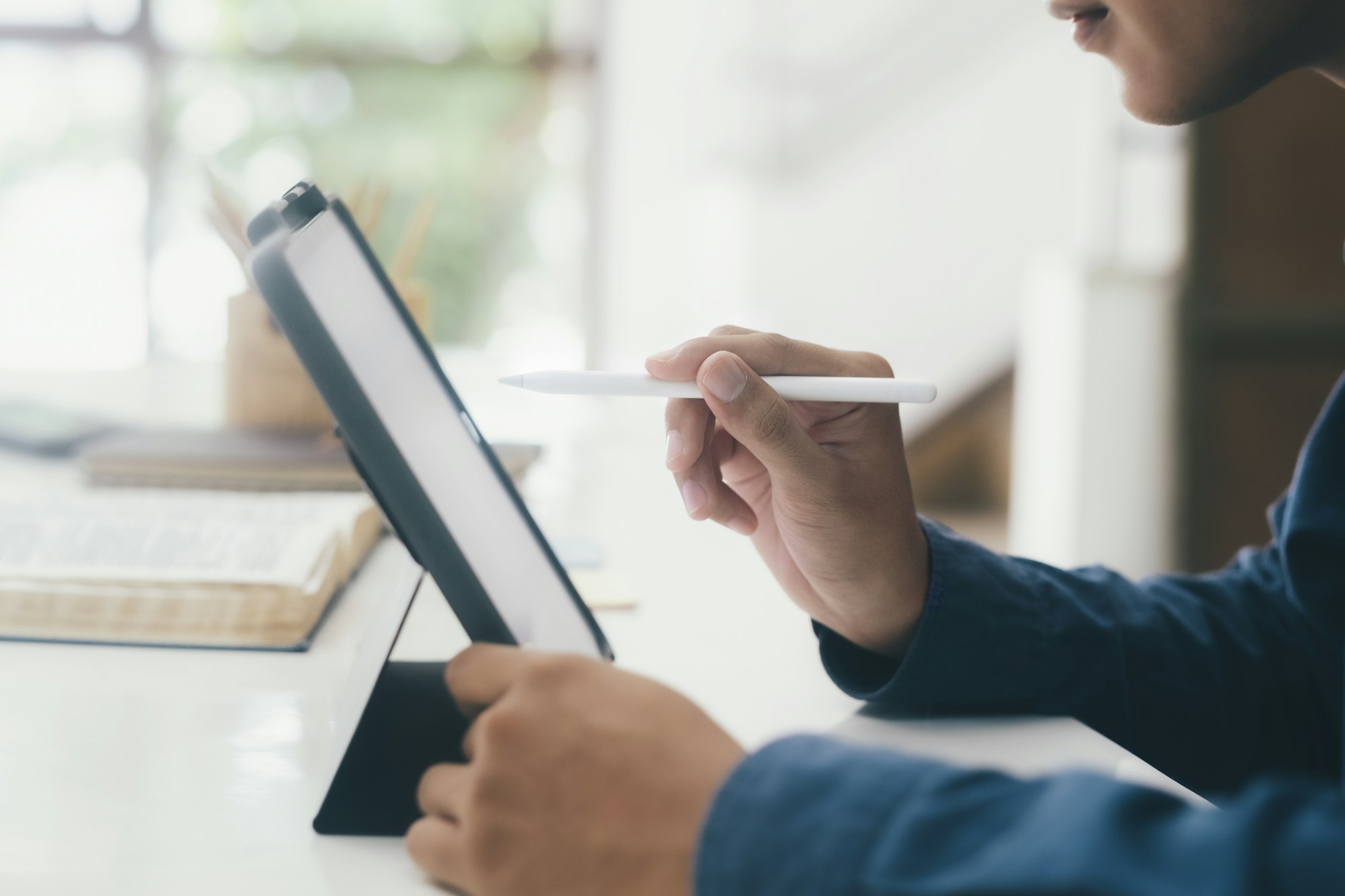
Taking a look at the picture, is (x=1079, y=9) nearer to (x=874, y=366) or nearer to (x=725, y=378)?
(x=874, y=366)

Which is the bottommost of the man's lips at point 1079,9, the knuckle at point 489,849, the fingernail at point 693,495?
the knuckle at point 489,849

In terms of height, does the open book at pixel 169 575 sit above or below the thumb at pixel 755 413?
below

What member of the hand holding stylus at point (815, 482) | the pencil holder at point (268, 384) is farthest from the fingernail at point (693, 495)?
the pencil holder at point (268, 384)

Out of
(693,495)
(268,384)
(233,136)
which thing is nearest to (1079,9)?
(693,495)

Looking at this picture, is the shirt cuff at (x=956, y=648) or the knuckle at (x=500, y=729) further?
the shirt cuff at (x=956, y=648)

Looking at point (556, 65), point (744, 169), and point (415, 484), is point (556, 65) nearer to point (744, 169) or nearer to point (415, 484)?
point (744, 169)

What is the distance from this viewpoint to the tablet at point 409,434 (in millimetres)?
395

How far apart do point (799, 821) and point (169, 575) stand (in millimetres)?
504

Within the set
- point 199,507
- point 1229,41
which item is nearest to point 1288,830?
point 1229,41

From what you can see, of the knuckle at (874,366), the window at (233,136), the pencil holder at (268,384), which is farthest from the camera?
the window at (233,136)

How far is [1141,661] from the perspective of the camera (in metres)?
0.70

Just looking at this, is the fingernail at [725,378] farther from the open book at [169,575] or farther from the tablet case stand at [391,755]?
the open book at [169,575]

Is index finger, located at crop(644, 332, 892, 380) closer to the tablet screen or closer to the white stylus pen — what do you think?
the white stylus pen

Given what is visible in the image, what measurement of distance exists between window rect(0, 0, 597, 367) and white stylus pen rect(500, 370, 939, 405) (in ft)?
10.8
